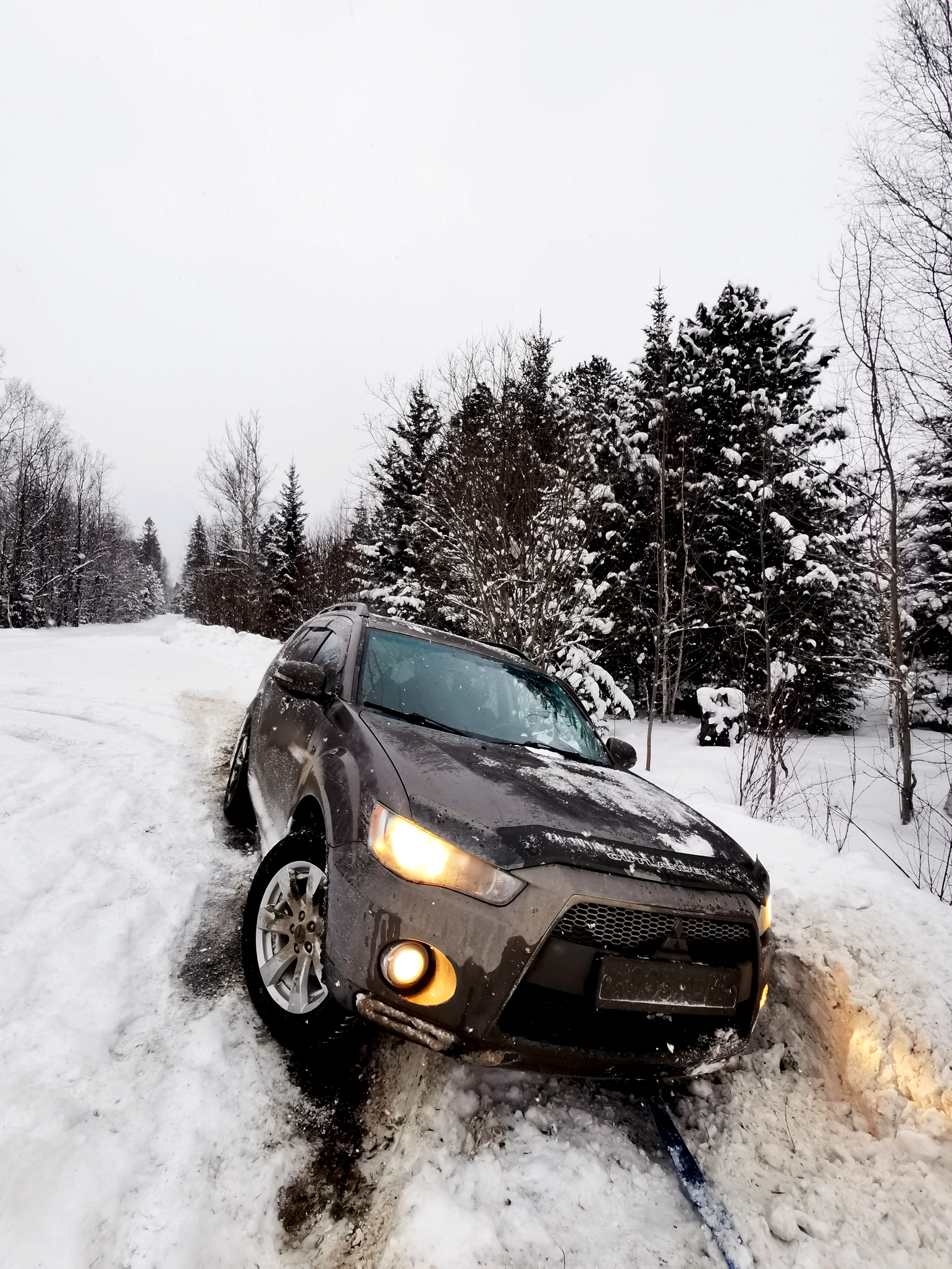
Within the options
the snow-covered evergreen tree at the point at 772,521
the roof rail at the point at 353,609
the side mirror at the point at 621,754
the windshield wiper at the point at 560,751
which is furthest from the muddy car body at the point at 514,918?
the snow-covered evergreen tree at the point at 772,521

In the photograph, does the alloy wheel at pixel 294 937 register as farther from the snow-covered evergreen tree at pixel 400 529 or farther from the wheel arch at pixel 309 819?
the snow-covered evergreen tree at pixel 400 529

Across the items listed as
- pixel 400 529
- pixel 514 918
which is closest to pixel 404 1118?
pixel 514 918

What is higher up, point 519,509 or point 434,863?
point 519,509

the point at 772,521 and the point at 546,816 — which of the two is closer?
the point at 546,816

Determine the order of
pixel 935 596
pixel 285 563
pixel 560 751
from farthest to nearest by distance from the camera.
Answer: pixel 285 563
pixel 935 596
pixel 560 751

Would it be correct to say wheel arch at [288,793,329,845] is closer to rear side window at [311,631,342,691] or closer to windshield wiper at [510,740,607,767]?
rear side window at [311,631,342,691]

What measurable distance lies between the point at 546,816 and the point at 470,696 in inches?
51.0

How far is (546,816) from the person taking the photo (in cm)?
202

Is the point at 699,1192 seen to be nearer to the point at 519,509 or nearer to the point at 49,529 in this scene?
the point at 519,509

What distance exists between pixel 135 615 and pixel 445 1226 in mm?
75154

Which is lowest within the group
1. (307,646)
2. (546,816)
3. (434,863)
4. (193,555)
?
(434,863)

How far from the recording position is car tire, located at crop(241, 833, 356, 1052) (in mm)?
2008

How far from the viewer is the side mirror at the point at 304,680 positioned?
2.86m

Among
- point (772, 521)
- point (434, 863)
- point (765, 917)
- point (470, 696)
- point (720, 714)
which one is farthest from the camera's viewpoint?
point (772, 521)
